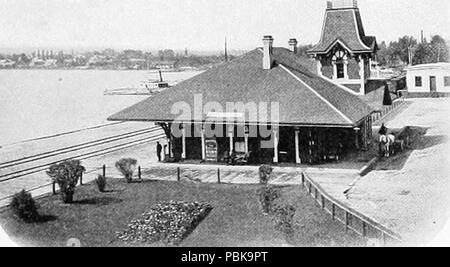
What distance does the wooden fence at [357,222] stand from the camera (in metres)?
13.1

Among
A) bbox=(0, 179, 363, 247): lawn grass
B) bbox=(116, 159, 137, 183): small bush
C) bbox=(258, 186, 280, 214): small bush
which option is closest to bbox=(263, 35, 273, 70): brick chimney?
bbox=(0, 179, 363, 247): lawn grass

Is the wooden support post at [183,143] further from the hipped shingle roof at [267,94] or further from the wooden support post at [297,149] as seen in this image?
the wooden support post at [297,149]

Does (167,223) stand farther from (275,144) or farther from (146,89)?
(146,89)

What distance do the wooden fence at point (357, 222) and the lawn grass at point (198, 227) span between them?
0.22 metres

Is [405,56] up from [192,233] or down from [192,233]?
up

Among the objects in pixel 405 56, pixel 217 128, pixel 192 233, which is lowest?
pixel 192 233

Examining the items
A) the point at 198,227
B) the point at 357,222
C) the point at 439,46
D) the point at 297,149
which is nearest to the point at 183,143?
the point at 297,149

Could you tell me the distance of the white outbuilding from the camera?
46.2 meters

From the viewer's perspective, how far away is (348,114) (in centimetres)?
2320

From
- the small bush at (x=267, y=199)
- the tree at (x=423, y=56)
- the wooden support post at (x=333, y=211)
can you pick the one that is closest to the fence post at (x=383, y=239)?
the wooden support post at (x=333, y=211)
